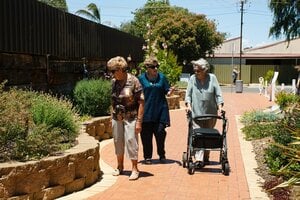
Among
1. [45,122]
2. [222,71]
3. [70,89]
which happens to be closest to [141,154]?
[45,122]

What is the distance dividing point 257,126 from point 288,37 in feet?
89.7

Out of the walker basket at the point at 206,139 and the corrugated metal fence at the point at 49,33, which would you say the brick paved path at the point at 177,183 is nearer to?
the walker basket at the point at 206,139

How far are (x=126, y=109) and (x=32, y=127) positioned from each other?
146 cm

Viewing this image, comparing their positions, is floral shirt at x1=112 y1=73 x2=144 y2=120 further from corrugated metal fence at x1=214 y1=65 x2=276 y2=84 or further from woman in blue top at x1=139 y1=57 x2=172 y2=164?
corrugated metal fence at x1=214 y1=65 x2=276 y2=84

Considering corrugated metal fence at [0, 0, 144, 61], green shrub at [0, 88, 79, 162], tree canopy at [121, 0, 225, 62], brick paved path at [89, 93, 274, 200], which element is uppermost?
tree canopy at [121, 0, 225, 62]

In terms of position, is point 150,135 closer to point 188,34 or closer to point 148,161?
point 148,161

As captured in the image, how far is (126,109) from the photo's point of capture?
765 centimetres

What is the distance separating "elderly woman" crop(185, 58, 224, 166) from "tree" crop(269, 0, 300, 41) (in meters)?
29.3

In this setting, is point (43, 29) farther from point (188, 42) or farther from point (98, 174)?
point (188, 42)

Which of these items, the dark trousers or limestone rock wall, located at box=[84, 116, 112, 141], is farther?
limestone rock wall, located at box=[84, 116, 112, 141]

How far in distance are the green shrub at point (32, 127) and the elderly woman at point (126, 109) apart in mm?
796

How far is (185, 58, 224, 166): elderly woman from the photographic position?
27.5 ft

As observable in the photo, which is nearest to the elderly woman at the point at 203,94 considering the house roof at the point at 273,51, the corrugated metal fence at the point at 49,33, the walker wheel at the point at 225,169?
the walker wheel at the point at 225,169

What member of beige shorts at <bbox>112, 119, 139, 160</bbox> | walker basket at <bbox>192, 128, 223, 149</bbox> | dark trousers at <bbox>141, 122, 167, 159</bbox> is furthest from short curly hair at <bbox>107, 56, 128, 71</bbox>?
dark trousers at <bbox>141, 122, 167, 159</bbox>
